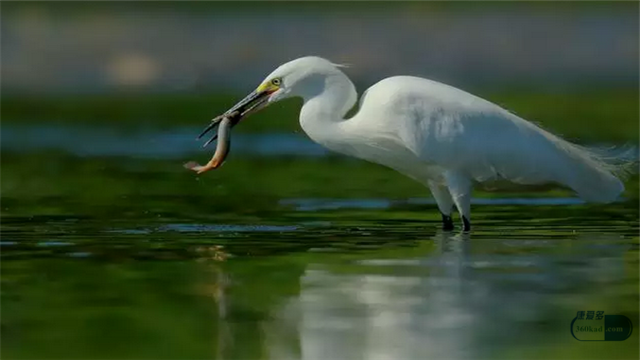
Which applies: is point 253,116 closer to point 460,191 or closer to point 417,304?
point 460,191

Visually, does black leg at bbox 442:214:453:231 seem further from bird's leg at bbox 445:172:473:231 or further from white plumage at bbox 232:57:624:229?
bird's leg at bbox 445:172:473:231

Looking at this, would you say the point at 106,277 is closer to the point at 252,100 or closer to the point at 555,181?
the point at 252,100

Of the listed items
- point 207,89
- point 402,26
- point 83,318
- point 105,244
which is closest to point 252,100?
point 105,244

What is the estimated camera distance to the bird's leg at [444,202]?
48.9 ft

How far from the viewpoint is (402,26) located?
42250mm

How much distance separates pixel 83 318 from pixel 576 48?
107ft

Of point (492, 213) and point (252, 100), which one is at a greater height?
point (252, 100)

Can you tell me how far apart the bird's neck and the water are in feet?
2.71

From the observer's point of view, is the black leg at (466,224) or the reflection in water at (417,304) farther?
the black leg at (466,224)

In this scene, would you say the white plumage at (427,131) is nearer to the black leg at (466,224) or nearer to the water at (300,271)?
the black leg at (466,224)

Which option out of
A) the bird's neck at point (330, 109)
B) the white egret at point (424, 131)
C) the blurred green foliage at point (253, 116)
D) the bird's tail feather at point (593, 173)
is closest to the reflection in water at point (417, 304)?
the white egret at point (424, 131)

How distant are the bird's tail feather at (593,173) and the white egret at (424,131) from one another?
1cm

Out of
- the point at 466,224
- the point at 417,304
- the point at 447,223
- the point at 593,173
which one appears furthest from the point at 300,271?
the point at 593,173

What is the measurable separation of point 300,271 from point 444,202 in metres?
2.80
